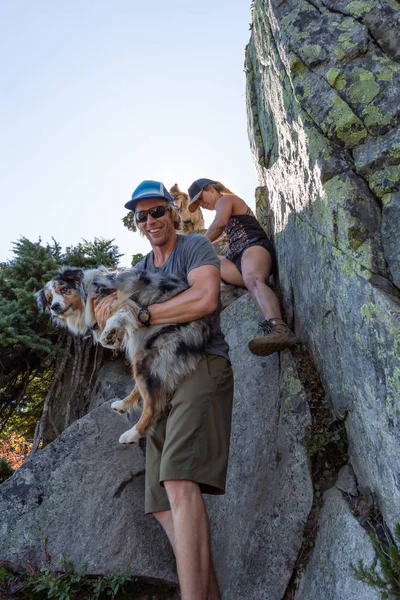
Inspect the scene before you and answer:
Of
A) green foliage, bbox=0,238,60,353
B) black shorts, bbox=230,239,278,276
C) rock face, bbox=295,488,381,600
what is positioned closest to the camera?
rock face, bbox=295,488,381,600

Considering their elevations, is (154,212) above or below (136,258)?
below

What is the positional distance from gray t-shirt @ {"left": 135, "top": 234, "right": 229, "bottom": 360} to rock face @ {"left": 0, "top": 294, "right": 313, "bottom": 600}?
112cm

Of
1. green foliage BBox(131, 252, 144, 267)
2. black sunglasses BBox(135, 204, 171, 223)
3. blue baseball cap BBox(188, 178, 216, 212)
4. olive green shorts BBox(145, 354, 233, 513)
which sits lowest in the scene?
olive green shorts BBox(145, 354, 233, 513)

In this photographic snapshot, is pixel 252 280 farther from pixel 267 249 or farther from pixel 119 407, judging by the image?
pixel 119 407

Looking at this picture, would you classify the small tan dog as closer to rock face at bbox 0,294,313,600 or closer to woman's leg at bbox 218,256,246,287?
woman's leg at bbox 218,256,246,287

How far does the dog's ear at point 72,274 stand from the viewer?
4.57 metres

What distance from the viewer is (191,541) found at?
8.62 feet

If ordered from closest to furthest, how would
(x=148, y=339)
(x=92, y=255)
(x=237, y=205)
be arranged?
(x=148, y=339)
(x=237, y=205)
(x=92, y=255)

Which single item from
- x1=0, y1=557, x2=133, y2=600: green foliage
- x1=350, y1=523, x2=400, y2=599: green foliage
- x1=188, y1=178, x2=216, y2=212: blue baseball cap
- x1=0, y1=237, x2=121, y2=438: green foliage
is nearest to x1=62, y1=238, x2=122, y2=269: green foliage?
x1=0, y1=237, x2=121, y2=438: green foliage

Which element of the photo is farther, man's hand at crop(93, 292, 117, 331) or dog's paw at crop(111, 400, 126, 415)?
dog's paw at crop(111, 400, 126, 415)

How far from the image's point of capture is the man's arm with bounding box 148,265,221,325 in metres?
3.20

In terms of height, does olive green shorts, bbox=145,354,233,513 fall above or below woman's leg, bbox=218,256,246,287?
below

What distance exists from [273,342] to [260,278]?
1159 mm

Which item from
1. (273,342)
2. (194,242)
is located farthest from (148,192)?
(273,342)
